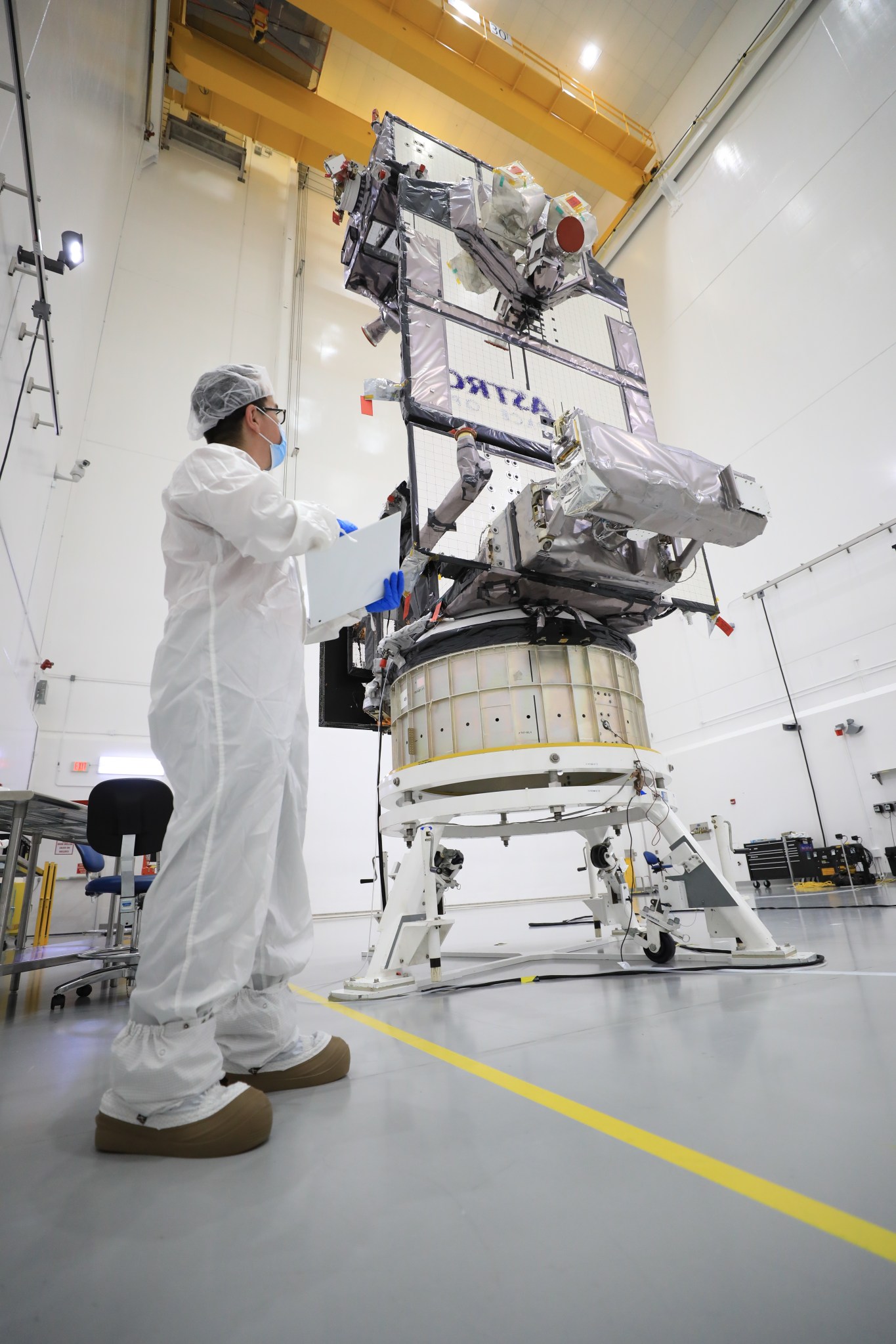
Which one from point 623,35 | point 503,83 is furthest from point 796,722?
point 623,35

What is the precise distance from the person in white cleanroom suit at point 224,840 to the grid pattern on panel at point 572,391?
319cm

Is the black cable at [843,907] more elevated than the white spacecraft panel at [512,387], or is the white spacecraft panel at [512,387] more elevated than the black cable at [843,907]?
the white spacecraft panel at [512,387]

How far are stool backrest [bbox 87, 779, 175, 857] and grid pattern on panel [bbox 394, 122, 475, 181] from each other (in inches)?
198

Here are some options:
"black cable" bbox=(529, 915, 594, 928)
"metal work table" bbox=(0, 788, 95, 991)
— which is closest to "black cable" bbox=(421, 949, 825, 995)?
"metal work table" bbox=(0, 788, 95, 991)

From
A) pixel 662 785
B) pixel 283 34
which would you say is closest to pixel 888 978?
pixel 662 785

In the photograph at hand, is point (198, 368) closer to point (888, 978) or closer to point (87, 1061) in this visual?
point (87, 1061)

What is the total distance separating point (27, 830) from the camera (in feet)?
13.3

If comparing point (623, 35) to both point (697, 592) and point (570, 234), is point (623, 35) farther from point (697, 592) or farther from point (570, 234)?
point (697, 592)

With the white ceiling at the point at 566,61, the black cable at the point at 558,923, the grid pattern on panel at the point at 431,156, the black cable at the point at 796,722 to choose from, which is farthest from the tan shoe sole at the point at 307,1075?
the white ceiling at the point at 566,61

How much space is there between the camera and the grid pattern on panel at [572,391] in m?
4.43

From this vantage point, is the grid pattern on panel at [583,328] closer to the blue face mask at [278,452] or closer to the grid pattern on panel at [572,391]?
the grid pattern on panel at [572,391]

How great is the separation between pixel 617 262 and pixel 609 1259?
13.9 m

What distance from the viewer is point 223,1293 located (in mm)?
758

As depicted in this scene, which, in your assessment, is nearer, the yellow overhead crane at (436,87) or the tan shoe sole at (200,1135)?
the tan shoe sole at (200,1135)
